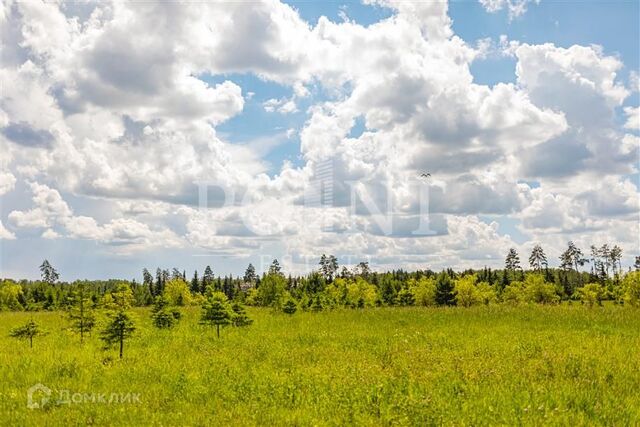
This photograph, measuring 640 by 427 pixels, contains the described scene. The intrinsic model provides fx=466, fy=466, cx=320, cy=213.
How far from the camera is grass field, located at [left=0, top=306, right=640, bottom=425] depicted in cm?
873

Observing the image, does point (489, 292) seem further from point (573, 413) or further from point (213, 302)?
point (573, 413)

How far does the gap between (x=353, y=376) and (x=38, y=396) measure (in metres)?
7.27

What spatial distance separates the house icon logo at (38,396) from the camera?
980 cm

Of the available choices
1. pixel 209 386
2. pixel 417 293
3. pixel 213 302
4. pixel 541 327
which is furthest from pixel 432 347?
pixel 417 293

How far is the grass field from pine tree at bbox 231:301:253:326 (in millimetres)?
4370

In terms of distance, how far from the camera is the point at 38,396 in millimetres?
10453

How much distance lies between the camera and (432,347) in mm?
16312

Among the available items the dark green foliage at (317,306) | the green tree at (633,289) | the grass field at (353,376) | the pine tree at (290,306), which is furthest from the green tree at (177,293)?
the green tree at (633,289)

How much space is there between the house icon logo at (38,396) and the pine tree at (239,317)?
1409cm

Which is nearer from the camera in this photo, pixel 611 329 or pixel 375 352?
pixel 375 352

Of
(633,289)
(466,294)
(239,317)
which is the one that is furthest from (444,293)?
(239,317)

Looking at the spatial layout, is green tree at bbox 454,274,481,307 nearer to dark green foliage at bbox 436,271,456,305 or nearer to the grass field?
dark green foliage at bbox 436,271,456,305

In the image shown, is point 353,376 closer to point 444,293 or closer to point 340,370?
point 340,370

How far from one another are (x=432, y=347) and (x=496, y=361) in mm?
3398
